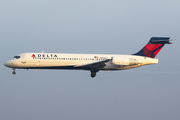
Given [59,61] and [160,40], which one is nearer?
[59,61]

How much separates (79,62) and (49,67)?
4164 millimetres

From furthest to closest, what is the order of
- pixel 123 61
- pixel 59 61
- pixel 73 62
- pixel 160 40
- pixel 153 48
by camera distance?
pixel 153 48, pixel 160 40, pixel 123 61, pixel 73 62, pixel 59 61

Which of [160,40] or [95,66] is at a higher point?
[160,40]

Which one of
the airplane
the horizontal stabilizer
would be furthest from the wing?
the horizontal stabilizer

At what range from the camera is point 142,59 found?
43344 millimetres

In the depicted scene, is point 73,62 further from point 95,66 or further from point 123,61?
point 123,61

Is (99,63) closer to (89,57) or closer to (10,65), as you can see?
(89,57)

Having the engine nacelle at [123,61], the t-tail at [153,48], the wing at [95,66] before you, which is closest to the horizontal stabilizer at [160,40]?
the t-tail at [153,48]

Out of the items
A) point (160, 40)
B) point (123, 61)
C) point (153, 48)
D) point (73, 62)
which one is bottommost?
point (73, 62)

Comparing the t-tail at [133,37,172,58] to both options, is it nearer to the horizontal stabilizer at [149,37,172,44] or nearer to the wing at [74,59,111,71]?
the horizontal stabilizer at [149,37,172,44]

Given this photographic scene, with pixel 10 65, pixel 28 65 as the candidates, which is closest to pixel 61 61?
pixel 28 65

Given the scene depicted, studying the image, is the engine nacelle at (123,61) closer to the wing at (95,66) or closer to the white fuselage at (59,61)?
the white fuselage at (59,61)

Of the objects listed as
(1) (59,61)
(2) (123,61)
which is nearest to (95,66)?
(2) (123,61)

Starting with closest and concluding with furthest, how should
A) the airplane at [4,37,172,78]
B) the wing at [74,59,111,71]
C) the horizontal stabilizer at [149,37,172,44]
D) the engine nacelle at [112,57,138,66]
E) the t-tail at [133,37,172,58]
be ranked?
the wing at [74,59,111,71], the airplane at [4,37,172,78], the engine nacelle at [112,57,138,66], the horizontal stabilizer at [149,37,172,44], the t-tail at [133,37,172,58]
